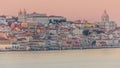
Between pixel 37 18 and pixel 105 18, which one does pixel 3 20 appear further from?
pixel 105 18

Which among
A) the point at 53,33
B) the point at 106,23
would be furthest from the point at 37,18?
the point at 106,23

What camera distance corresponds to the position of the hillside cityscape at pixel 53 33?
23000 millimetres

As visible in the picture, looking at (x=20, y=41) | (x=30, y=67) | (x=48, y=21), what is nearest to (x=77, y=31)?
(x=48, y=21)

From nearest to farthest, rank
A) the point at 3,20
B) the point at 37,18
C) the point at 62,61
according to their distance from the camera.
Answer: the point at 62,61 → the point at 3,20 → the point at 37,18

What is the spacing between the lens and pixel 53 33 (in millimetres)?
24859

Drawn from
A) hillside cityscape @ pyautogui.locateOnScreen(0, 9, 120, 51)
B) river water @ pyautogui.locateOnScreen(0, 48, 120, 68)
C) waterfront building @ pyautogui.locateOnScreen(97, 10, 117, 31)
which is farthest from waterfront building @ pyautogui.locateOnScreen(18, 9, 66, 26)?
river water @ pyautogui.locateOnScreen(0, 48, 120, 68)

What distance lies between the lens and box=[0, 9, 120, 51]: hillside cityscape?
23.0 m

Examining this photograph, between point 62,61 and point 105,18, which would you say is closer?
point 62,61

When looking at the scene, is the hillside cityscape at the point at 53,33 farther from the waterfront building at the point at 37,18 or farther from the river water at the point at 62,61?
the river water at the point at 62,61

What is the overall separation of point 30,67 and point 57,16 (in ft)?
41.0

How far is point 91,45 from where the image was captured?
76.9ft

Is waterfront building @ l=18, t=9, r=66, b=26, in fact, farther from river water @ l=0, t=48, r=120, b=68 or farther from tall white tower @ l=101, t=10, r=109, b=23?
river water @ l=0, t=48, r=120, b=68

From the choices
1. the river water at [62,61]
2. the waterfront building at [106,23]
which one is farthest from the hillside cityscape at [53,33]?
the river water at [62,61]

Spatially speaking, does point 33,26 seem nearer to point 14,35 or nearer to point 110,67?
point 14,35
